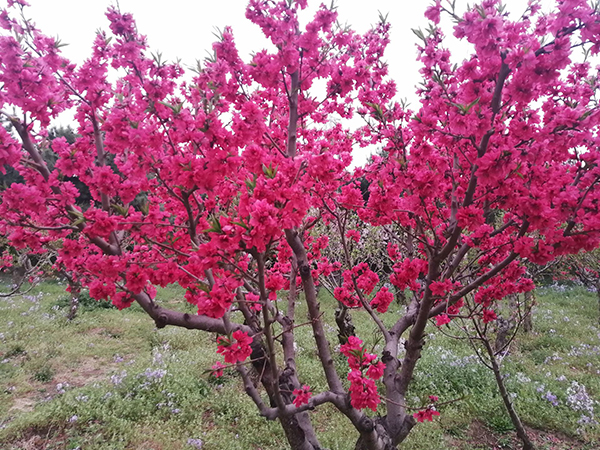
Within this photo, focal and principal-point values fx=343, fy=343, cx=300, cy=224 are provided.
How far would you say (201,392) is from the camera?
6.07 meters

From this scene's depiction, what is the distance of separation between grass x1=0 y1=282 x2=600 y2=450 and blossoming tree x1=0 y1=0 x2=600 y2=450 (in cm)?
227

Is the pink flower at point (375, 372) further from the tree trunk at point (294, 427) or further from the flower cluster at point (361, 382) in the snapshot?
the tree trunk at point (294, 427)

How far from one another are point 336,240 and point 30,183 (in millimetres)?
9554

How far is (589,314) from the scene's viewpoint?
1062 centimetres

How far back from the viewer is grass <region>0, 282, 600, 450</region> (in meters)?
4.72

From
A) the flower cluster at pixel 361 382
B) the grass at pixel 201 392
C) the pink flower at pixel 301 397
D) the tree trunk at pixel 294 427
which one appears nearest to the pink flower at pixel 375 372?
the flower cluster at pixel 361 382

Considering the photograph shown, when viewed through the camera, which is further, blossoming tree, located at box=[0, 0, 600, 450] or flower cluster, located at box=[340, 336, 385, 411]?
flower cluster, located at box=[340, 336, 385, 411]

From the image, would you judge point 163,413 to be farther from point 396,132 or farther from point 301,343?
point 396,132

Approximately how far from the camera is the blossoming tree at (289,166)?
7.20ft

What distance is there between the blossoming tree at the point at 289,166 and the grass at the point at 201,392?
227cm

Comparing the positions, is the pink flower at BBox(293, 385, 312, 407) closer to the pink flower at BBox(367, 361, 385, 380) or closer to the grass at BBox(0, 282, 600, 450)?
the pink flower at BBox(367, 361, 385, 380)

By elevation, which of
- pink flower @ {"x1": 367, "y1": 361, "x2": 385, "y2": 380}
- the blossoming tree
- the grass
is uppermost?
the blossoming tree

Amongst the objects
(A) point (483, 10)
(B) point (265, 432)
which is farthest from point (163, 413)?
(A) point (483, 10)

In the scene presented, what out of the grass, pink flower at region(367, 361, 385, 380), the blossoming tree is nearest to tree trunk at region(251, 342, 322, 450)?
the blossoming tree
